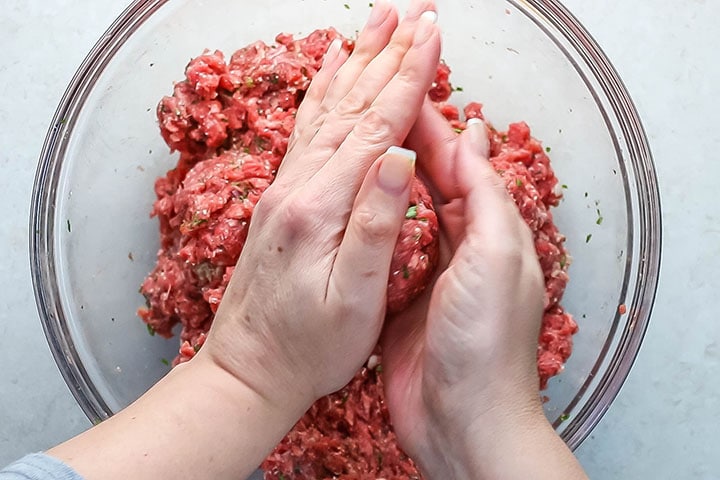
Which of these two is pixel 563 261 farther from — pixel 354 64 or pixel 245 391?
pixel 245 391

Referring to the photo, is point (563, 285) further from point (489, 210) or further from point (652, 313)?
point (489, 210)

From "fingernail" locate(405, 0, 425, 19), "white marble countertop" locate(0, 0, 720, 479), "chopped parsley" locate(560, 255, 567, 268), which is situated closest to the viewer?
"fingernail" locate(405, 0, 425, 19)

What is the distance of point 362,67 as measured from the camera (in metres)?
1.46

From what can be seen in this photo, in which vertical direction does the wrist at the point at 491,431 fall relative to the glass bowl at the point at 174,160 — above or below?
below

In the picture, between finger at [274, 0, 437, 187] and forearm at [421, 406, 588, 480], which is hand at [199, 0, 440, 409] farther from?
forearm at [421, 406, 588, 480]

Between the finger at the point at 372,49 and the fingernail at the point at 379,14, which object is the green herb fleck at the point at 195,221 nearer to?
the finger at the point at 372,49

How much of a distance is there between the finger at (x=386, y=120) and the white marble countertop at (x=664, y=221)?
67 centimetres

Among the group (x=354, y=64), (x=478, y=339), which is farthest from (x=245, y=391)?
(x=354, y=64)

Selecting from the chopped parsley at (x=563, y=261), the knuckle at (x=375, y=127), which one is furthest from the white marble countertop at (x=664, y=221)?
the knuckle at (x=375, y=127)

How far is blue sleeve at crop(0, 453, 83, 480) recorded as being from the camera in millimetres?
1183

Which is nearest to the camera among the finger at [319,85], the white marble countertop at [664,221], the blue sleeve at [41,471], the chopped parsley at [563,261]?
the blue sleeve at [41,471]

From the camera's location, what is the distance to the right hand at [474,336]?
4.17ft

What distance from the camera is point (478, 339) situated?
4.18 feet

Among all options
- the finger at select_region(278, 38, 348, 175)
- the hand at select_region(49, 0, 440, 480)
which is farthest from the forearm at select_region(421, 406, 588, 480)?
the finger at select_region(278, 38, 348, 175)
